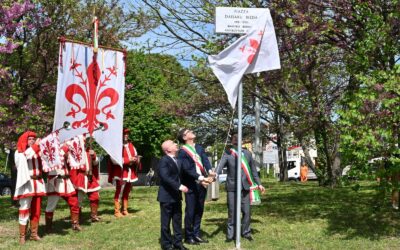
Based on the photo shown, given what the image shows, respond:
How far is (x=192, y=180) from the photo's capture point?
8.65 metres

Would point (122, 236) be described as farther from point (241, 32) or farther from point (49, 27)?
point (49, 27)

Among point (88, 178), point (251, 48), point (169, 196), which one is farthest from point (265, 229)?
point (88, 178)

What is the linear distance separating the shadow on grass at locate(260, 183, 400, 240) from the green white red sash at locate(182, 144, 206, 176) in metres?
2.61

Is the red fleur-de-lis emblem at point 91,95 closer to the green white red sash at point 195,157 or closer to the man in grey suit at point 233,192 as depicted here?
the green white red sash at point 195,157

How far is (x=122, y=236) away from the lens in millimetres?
9266

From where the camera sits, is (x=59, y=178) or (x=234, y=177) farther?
(x=59, y=178)

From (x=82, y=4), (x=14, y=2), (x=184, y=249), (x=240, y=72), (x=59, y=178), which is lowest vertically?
(x=184, y=249)

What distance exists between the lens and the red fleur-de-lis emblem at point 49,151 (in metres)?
8.83

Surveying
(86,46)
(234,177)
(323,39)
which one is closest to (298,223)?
(234,177)

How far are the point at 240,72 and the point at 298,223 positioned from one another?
374 cm

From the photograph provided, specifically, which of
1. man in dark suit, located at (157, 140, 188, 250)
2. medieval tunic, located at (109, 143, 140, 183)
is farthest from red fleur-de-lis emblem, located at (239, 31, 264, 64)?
medieval tunic, located at (109, 143, 140, 183)

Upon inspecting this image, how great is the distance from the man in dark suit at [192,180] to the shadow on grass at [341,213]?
2408 millimetres

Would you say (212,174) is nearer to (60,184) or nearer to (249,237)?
(249,237)

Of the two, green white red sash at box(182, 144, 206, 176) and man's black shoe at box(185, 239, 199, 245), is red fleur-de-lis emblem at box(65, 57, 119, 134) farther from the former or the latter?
man's black shoe at box(185, 239, 199, 245)
